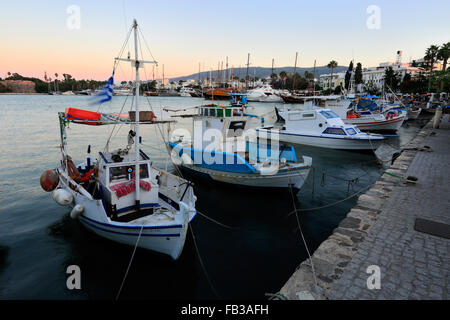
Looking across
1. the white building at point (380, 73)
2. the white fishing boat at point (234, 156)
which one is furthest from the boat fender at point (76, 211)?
the white building at point (380, 73)

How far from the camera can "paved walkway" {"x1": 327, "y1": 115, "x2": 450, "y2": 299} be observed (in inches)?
200

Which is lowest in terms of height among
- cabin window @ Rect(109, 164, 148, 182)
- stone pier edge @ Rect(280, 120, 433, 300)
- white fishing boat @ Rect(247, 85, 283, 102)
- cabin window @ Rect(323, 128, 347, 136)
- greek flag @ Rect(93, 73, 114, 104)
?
stone pier edge @ Rect(280, 120, 433, 300)

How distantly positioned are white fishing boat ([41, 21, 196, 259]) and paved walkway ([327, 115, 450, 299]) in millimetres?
4599

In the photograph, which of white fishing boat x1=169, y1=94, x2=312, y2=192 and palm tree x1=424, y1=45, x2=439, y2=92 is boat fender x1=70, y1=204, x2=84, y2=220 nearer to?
white fishing boat x1=169, y1=94, x2=312, y2=192

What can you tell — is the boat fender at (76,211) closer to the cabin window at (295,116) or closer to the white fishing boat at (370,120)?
the cabin window at (295,116)

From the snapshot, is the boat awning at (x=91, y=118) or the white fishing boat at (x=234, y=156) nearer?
the boat awning at (x=91, y=118)

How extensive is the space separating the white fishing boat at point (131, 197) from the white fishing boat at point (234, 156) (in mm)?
4222

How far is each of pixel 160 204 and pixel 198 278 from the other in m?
3.64

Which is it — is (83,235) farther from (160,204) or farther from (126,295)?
(126,295)

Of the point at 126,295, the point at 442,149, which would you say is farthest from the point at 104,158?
the point at 442,149

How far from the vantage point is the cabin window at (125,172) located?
923cm

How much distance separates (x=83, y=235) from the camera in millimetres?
9797

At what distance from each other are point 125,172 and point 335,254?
7.63 metres

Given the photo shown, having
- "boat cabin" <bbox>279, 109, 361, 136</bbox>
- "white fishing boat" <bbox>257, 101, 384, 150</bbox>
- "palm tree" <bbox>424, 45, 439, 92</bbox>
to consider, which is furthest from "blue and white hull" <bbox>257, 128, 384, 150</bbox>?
"palm tree" <bbox>424, 45, 439, 92</bbox>
